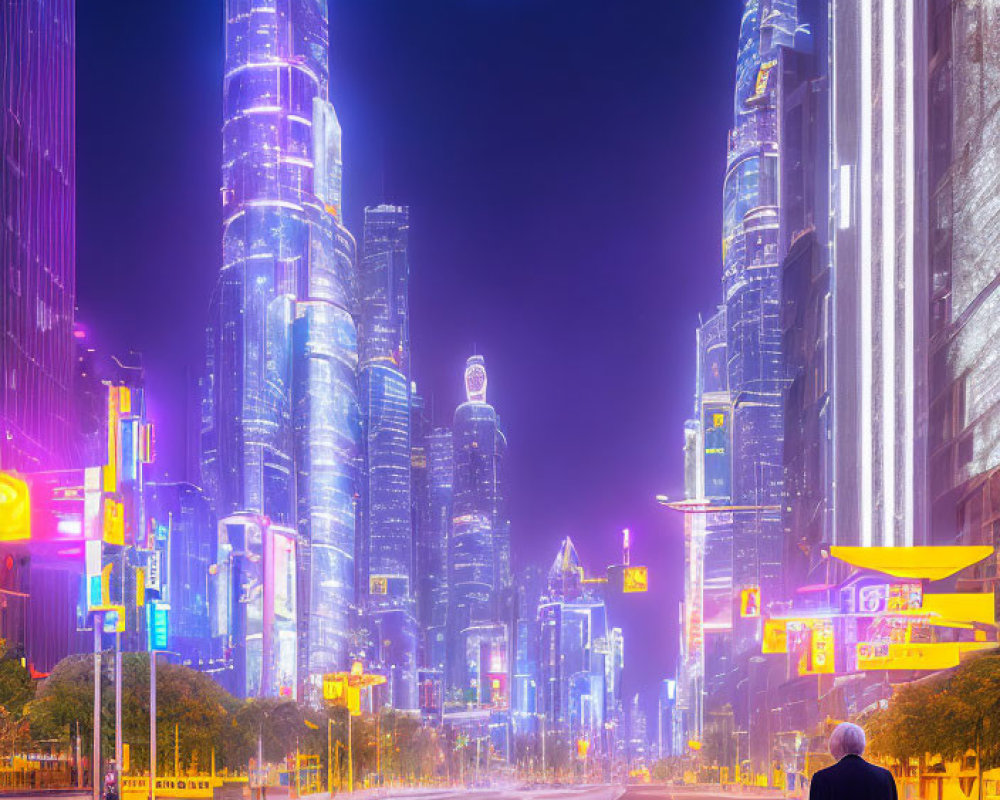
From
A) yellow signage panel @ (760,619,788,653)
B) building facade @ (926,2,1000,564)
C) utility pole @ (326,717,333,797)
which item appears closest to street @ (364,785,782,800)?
utility pole @ (326,717,333,797)

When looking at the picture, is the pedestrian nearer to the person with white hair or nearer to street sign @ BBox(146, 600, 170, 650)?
street sign @ BBox(146, 600, 170, 650)

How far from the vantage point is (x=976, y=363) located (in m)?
64.3

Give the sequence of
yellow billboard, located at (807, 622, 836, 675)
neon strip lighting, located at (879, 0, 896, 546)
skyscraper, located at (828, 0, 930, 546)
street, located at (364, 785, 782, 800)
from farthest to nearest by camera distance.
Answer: neon strip lighting, located at (879, 0, 896, 546) → skyscraper, located at (828, 0, 930, 546) → street, located at (364, 785, 782, 800) → yellow billboard, located at (807, 622, 836, 675)

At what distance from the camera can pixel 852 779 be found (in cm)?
946

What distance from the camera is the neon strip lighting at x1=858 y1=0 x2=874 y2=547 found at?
280ft

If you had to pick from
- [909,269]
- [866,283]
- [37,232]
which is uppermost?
[37,232]

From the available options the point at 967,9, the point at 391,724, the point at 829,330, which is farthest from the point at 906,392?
the point at 391,724

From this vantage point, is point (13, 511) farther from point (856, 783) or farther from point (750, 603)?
point (750, 603)

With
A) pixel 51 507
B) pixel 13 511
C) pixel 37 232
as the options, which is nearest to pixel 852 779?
pixel 13 511

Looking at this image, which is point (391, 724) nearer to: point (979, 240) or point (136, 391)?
point (136, 391)

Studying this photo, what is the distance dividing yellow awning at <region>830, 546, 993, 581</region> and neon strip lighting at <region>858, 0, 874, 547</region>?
26553 mm

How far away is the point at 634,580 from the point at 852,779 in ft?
123

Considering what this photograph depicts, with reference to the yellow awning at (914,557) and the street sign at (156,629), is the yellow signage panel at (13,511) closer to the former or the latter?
the street sign at (156,629)

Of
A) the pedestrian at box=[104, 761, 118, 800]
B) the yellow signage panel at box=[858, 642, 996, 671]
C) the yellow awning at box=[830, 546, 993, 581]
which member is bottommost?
the pedestrian at box=[104, 761, 118, 800]
